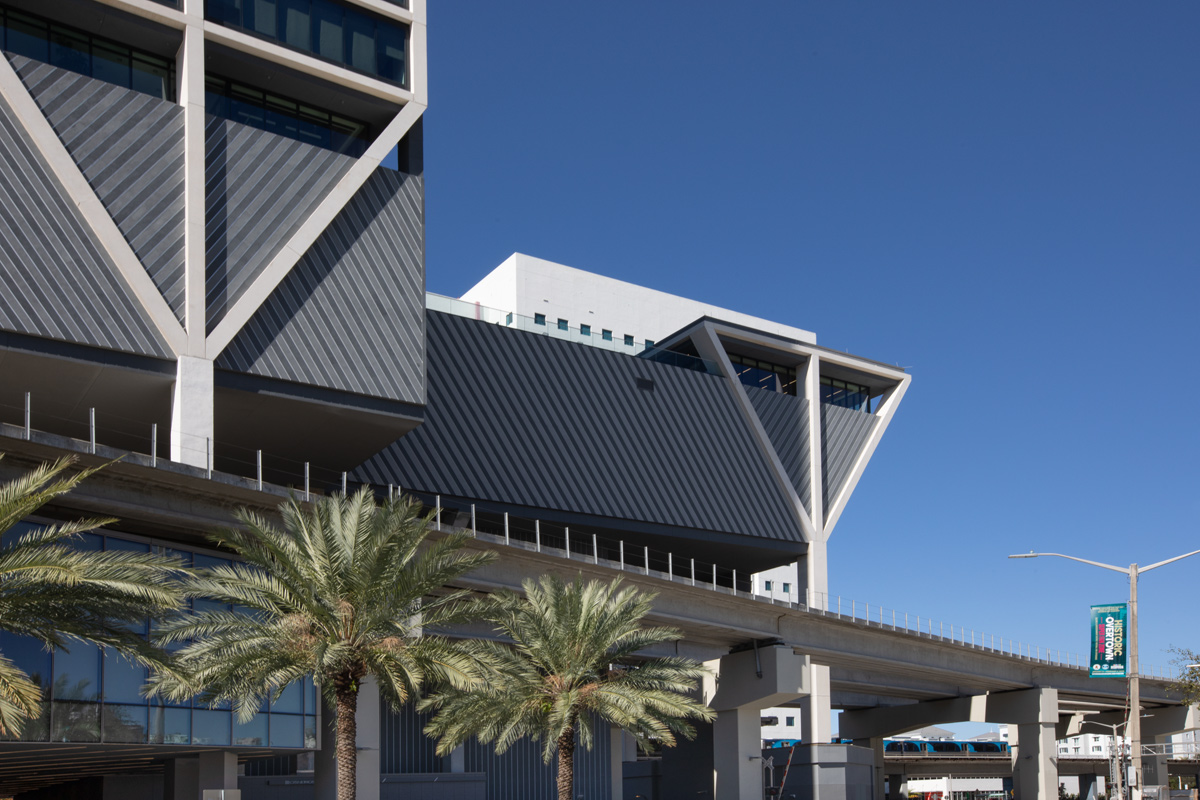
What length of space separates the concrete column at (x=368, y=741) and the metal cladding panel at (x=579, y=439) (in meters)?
12.2

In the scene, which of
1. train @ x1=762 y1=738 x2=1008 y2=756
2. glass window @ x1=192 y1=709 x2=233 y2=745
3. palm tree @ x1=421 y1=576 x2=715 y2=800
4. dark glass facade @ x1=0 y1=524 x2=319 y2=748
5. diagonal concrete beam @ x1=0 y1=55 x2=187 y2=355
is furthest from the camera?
train @ x1=762 y1=738 x2=1008 y2=756

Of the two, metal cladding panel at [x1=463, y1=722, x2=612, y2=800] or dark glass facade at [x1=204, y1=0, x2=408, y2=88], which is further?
metal cladding panel at [x1=463, y1=722, x2=612, y2=800]

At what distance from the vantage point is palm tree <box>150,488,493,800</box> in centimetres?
2452

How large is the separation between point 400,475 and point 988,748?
64.5 meters

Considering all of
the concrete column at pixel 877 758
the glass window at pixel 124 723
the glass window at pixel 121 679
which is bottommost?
the concrete column at pixel 877 758

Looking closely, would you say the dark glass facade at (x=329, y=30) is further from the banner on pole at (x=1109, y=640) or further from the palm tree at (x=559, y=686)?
the banner on pole at (x=1109, y=640)

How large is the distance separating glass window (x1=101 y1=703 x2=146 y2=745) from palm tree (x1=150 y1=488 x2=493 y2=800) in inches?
142

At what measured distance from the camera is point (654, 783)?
204ft

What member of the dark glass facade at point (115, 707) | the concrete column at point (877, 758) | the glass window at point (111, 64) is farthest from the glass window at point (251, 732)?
the concrete column at point (877, 758)

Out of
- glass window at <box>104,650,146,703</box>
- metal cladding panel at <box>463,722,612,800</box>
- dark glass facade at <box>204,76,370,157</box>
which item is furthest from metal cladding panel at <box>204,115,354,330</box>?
metal cladding panel at <box>463,722,612,800</box>

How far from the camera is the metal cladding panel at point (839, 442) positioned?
209 ft

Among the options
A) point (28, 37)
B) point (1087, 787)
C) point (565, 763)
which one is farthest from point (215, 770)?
point (1087, 787)

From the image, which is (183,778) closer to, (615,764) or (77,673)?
(77,673)

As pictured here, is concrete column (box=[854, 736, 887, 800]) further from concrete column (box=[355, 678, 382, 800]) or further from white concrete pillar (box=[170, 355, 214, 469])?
white concrete pillar (box=[170, 355, 214, 469])
